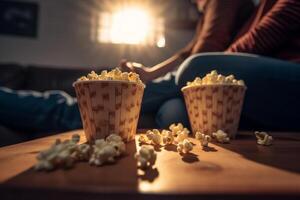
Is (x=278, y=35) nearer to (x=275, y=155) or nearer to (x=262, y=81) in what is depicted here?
(x=262, y=81)

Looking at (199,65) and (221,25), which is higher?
(221,25)

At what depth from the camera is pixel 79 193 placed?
20cm

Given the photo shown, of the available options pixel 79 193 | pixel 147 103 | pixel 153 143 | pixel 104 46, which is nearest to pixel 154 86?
pixel 147 103

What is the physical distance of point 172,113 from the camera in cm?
81

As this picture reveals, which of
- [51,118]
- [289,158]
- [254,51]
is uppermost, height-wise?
[254,51]

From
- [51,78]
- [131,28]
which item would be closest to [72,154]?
[51,78]

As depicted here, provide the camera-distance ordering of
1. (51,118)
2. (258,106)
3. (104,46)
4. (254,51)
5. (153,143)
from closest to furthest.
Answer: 1. (153,143)
2. (258,106)
3. (254,51)
4. (51,118)
5. (104,46)

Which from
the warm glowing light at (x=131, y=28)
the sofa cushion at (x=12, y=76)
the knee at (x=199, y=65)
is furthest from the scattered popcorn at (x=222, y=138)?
the warm glowing light at (x=131, y=28)

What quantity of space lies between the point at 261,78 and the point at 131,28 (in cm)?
193

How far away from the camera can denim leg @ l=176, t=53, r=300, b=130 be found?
0.68 metres

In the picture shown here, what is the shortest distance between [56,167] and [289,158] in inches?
10.1

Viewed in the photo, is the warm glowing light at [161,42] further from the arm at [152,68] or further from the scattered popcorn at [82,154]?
the scattered popcorn at [82,154]

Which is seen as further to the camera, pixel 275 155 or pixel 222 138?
pixel 222 138

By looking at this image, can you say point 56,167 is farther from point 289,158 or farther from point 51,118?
point 51,118
